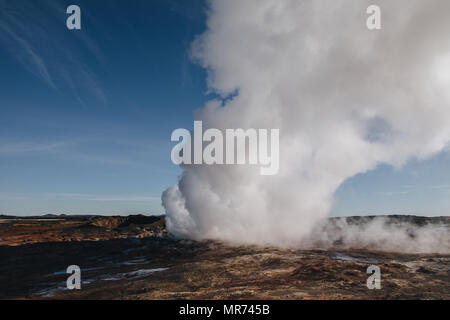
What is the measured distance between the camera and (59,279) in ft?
48.8

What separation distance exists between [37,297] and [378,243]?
→ 2688 cm
